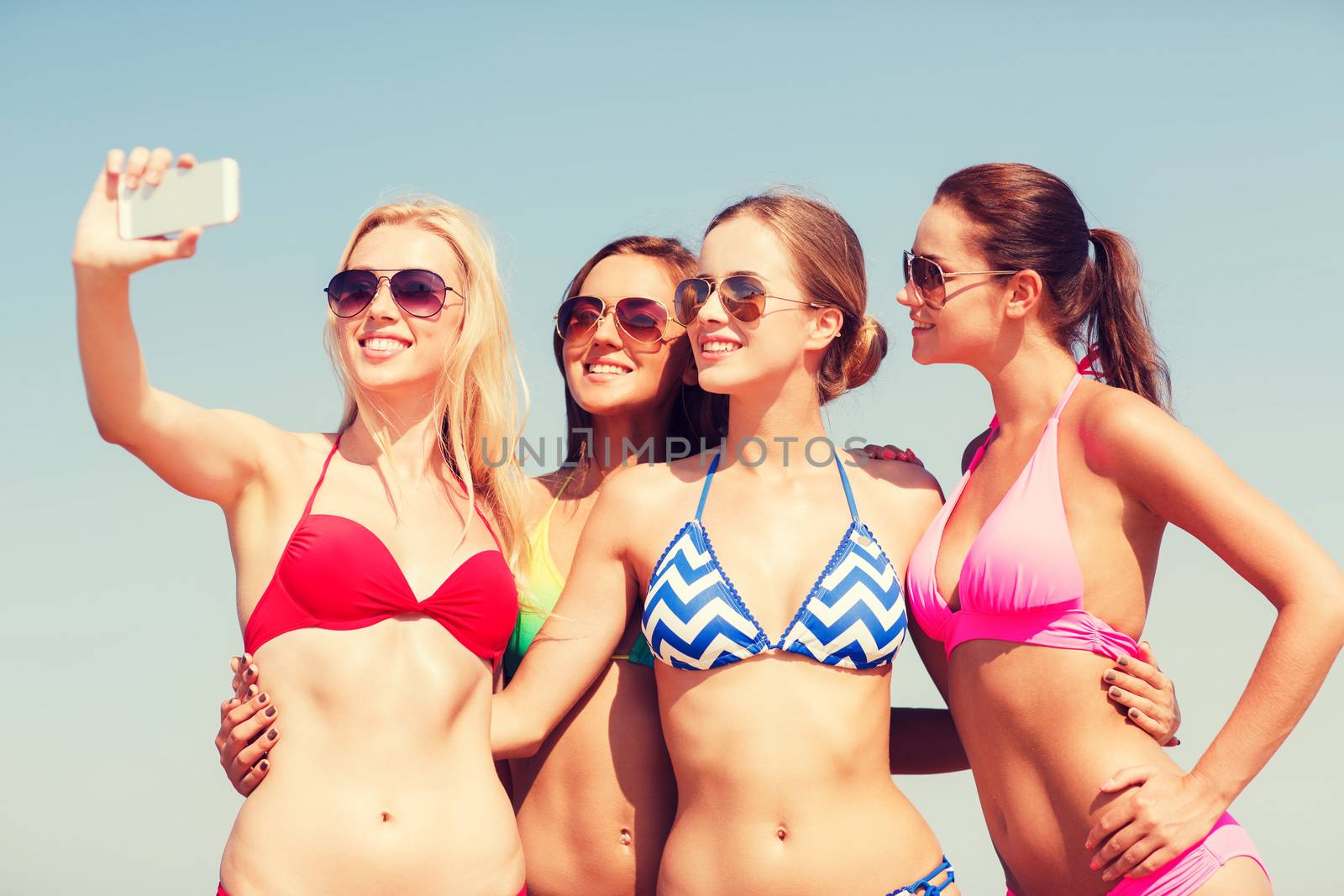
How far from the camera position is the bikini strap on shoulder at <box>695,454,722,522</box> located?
207 inches

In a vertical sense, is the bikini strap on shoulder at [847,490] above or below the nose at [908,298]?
below

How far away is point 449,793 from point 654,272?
2717 mm

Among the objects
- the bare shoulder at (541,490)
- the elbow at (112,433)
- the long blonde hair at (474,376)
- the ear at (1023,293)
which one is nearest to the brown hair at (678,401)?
the bare shoulder at (541,490)

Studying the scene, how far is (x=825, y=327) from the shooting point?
5492mm

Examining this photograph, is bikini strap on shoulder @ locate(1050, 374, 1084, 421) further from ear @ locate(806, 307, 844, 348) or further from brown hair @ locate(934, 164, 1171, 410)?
ear @ locate(806, 307, 844, 348)

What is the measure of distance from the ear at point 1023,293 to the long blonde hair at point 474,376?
7.16ft

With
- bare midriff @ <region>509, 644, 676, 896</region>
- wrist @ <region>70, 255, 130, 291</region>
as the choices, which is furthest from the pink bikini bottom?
wrist @ <region>70, 255, 130, 291</region>

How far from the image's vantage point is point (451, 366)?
547 cm

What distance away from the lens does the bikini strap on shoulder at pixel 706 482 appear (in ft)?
17.3

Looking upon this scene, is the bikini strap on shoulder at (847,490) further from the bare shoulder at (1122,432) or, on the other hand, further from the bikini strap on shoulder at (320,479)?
the bikini strap on shoulder at (320,479)

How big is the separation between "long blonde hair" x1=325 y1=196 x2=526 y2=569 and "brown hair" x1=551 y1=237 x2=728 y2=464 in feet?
2.35

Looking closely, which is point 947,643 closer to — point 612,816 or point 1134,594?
point 1134,594

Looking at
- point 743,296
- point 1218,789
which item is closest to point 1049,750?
point 1218,789

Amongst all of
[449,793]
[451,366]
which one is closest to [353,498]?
[451,366]
